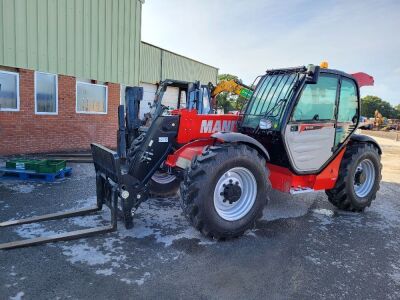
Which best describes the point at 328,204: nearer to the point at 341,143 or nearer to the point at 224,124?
the point at 341,143

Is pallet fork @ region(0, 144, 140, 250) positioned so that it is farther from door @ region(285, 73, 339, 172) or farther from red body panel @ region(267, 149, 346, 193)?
door @ region(285, 73, 339, 172)

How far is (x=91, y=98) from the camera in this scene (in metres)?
12.7

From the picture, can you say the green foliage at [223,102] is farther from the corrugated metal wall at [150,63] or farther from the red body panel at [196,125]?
the red body panel at [196,125]

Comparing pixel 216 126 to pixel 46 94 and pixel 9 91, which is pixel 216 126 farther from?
pixel 46 94

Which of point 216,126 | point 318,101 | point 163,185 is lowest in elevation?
point 163,185

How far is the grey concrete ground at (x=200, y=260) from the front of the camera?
3.26 m

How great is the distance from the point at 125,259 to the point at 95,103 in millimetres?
10080

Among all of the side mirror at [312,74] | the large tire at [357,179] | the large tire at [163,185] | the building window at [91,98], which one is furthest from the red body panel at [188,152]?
the building window at [91,98]

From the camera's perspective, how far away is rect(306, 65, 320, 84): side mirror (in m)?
5.01

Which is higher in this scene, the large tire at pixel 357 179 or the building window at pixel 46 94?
the building window at pixel 46 94

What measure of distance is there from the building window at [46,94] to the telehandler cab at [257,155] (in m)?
6.75

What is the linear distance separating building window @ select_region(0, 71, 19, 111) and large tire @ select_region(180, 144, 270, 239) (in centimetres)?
794

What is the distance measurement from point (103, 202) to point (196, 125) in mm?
1830

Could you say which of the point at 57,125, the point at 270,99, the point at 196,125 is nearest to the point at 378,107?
the point at 57,125
